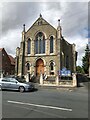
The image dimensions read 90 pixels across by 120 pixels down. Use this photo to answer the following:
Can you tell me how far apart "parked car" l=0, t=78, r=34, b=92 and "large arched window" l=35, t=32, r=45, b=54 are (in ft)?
61.4

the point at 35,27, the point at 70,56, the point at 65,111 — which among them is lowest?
the point at 65,111

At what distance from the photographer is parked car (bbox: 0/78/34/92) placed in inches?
757

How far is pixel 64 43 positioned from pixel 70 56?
10.3 ft

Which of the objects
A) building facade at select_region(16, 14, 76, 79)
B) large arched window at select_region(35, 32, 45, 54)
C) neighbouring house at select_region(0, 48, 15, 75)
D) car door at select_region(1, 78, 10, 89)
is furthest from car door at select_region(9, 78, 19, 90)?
neighbouring house at select_region(0, 48, 15, 75)

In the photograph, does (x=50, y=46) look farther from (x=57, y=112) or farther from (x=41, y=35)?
(x=57, y=112)

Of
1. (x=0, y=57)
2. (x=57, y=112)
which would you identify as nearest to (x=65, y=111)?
(x=57, y=112)

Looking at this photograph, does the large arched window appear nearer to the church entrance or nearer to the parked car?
the church entrance

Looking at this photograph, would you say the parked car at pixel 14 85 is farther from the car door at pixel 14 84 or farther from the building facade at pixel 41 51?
the building facade at pixel 41 51

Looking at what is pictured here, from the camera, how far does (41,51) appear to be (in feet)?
128

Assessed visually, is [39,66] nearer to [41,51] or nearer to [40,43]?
[41,51]

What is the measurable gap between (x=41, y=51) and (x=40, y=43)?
1.73 meters

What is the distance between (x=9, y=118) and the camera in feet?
26.2

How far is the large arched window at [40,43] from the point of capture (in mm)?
39031

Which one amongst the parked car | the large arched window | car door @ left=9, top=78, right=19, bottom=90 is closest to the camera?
the parked car
